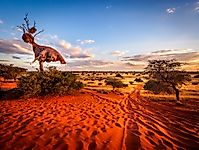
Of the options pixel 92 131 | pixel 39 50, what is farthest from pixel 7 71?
pixel 92 131

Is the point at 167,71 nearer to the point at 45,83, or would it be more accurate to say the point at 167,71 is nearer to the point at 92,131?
the point at 45,83

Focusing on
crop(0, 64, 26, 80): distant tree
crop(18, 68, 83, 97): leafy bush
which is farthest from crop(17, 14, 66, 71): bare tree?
crop(0, 64, 26, 80): distant tree

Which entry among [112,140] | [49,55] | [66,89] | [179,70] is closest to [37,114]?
[112,140]

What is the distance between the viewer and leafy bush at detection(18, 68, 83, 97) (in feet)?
45.5

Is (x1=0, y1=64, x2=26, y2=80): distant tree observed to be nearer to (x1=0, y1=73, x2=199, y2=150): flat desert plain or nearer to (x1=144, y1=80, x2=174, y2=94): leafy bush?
(x1=144, y1=80, x2=174, y2=94): leafy bush

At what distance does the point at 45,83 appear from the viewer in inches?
569

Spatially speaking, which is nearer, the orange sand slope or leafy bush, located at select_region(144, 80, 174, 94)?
the orange sand slope

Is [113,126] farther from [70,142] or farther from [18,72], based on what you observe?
[18,72]

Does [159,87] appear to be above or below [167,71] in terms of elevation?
below

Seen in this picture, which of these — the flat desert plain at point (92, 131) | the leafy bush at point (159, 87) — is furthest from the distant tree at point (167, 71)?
the flat desert plain at point (92, 131)

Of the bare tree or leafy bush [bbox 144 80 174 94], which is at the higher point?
Answer: the bare tree

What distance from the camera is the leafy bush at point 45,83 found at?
45.5ft

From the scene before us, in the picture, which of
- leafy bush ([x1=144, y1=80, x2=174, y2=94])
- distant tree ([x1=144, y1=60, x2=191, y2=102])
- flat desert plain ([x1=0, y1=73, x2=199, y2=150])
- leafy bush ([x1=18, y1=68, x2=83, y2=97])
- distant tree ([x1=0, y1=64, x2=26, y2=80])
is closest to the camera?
flat desert plain ([x1=0, y1=73, x2=199, y2=150])

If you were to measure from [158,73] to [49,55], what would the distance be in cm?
958
